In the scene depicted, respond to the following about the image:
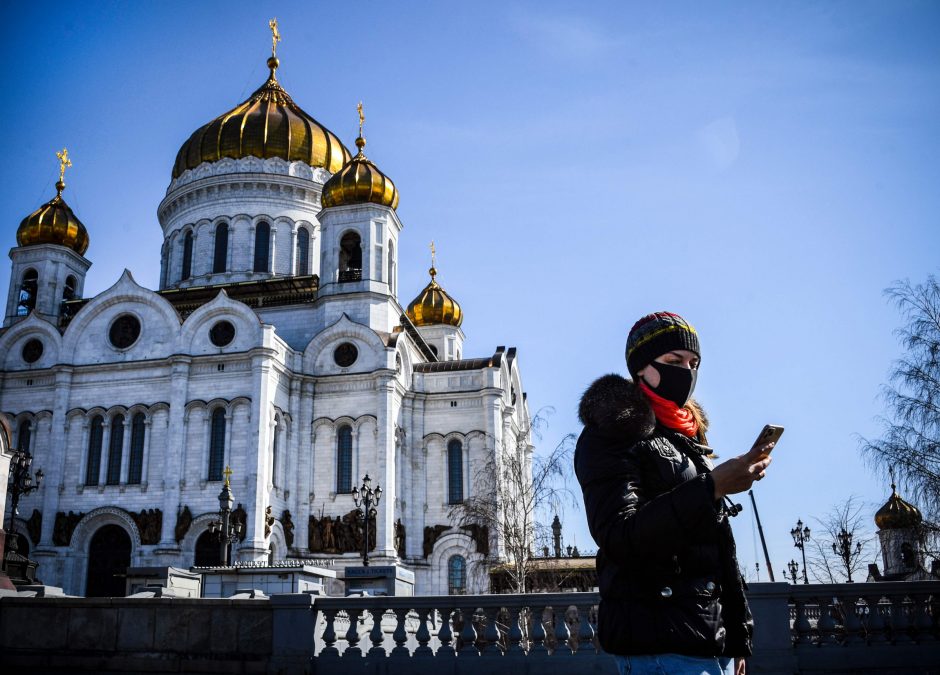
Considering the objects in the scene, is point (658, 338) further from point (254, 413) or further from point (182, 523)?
point (182, 523)

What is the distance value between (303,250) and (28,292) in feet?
37.5

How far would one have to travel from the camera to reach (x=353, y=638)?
843 centimetres

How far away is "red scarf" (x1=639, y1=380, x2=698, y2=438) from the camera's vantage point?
3225 millimetres

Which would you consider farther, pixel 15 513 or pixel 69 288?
pixel 69 288

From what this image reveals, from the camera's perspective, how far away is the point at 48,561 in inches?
1177

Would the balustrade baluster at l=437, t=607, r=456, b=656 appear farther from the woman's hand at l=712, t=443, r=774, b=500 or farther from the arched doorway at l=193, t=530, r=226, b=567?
the arched doorway at l=193, t=530, r=226, b=567

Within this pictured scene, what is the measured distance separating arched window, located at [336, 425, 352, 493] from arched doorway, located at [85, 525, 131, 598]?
23.9ft

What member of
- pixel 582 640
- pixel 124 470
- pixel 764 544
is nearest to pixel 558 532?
pixel 124 470

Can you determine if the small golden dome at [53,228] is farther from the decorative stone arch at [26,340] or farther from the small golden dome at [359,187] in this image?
the small golden dome at [359,187]

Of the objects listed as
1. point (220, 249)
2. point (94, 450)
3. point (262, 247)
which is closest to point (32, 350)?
point (94, 450)

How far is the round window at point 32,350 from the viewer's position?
33.3 m

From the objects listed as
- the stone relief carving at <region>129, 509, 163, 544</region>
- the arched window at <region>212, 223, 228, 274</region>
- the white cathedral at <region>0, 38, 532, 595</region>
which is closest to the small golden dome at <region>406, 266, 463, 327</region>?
the white cathedral at <region>0, 38, 532, 595</region>

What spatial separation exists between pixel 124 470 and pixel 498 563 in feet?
43.2

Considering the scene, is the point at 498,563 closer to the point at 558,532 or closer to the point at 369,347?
the point at 558,532
